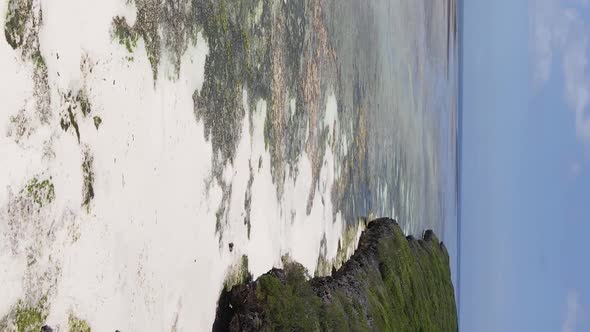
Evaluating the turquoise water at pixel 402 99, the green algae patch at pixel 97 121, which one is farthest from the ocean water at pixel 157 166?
the turquoise water at pixel 402 99

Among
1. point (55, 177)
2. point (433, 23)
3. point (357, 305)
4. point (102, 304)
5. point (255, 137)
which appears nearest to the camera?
point (55, 177)

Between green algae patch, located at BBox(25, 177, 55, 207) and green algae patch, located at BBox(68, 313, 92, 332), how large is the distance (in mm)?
331

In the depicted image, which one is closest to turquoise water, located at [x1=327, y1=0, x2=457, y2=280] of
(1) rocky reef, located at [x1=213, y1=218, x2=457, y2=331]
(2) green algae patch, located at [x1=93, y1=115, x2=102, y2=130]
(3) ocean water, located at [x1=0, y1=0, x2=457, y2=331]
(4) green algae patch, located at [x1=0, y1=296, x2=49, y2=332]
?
(3) ocean water, located at [x1=0, y1=0, x2=457, y2=331]

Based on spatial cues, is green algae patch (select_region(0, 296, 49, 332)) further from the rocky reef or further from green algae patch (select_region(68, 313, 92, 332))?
the rocky reef

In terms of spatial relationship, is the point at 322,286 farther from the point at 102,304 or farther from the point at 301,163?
the point at 102,304

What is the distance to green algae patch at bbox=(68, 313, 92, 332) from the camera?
85.4 inches

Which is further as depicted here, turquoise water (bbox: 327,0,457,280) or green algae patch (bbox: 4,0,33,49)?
turquoise water (bbox: 327,0,457,280)

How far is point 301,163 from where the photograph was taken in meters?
4.59

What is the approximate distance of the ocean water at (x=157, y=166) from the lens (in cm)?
202

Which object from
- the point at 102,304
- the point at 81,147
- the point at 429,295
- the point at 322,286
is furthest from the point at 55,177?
the point at 429,295

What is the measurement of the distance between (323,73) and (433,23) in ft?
27.3

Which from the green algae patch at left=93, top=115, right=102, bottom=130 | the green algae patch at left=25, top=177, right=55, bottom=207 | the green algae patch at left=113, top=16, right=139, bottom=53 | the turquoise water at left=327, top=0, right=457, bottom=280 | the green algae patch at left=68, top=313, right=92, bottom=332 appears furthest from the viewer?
the turquoise water at left=327, top=0, right=457, bottom=280

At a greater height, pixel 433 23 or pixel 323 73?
pixel 433 23

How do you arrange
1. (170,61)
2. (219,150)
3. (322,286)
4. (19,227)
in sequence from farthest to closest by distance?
(322,286)
(219,150)
(170,61)
(19,227)
